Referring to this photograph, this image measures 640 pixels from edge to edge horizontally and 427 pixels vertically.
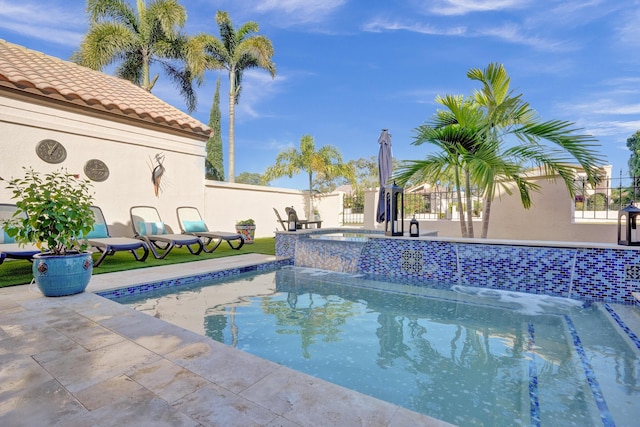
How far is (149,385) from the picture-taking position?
189cm

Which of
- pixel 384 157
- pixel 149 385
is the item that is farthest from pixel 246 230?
pixel 149 385

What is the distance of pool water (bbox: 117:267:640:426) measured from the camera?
2.06 m

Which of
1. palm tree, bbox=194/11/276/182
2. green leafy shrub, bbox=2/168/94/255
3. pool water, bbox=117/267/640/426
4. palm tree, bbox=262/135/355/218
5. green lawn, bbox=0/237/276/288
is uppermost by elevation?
palm tree, bbox=194/11/276/182

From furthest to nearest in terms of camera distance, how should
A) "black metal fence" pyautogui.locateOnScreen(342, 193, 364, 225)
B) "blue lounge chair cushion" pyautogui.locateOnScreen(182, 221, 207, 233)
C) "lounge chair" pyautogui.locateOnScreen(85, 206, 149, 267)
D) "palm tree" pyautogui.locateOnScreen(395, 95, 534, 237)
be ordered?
1. "black metal fence" pyautogui.locateOnScreen(342, 193, 364, 225)
2. "blue lounge chair cushion" pyautogui.locateOnScreen(182, 221, 207, 233)
3. "palm tree" pyautogui.locateOnScreen(395, 95, 534, 237)
4. "lounge chair" pyautogui.locateOnScreen(85, 206, 149, 267)

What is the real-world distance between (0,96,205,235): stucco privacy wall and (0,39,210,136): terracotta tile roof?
11.9 inches

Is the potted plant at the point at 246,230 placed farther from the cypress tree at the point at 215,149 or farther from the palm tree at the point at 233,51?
the cypress tree at the point at 215,149

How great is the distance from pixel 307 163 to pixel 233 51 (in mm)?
6717

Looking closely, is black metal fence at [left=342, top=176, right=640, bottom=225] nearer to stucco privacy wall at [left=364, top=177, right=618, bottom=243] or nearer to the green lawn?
stucco privacy wall at [left=364, top=177, right=618, bottom=243]

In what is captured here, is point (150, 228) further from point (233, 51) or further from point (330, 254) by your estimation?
point (233, 51)

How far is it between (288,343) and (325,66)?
804 inches

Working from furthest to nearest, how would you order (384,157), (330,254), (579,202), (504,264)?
(579,202) → (384,157) → (330,254) → (504,264)

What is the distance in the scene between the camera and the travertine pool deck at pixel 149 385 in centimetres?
158

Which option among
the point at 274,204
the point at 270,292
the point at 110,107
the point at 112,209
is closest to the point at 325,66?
the point at 274,204

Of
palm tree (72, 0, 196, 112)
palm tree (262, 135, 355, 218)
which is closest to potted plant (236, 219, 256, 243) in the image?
palm tree (262, 135, 355, 218)
